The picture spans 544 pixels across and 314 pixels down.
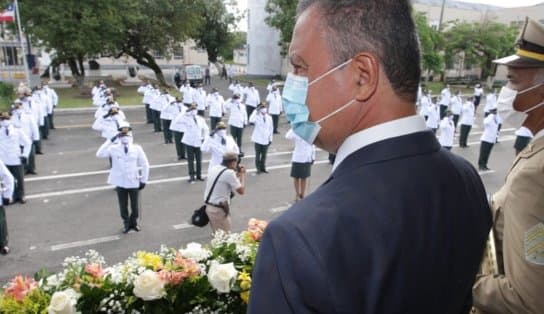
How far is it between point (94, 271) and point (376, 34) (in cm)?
241

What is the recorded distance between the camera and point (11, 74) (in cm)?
3347

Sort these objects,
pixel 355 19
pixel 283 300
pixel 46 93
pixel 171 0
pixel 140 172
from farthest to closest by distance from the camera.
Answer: pixel 171 0
pixel 46 93
pixel 140 172
pixel 355 19
pixel 283 300

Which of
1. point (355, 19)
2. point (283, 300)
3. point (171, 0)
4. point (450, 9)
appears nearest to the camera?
point (283, 300)

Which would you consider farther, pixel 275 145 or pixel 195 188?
pixel 275 145

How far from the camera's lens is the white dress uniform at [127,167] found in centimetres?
704

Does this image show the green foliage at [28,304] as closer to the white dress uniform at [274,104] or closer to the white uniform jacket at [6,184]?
the white uniform jacket at [6,184]

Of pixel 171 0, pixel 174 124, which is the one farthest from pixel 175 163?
pixel 171 0

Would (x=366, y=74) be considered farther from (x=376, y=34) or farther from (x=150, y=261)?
(x=150, y=261)

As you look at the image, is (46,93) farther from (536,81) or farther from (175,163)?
(536,81)

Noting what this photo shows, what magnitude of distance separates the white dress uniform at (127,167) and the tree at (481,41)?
34.7m

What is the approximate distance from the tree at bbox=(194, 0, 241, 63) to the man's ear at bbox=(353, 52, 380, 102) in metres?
40.5

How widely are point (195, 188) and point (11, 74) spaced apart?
3169 cm

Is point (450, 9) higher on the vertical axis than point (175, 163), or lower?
higher

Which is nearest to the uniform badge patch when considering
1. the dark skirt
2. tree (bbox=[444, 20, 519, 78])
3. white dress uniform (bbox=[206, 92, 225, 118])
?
the dark skirt
